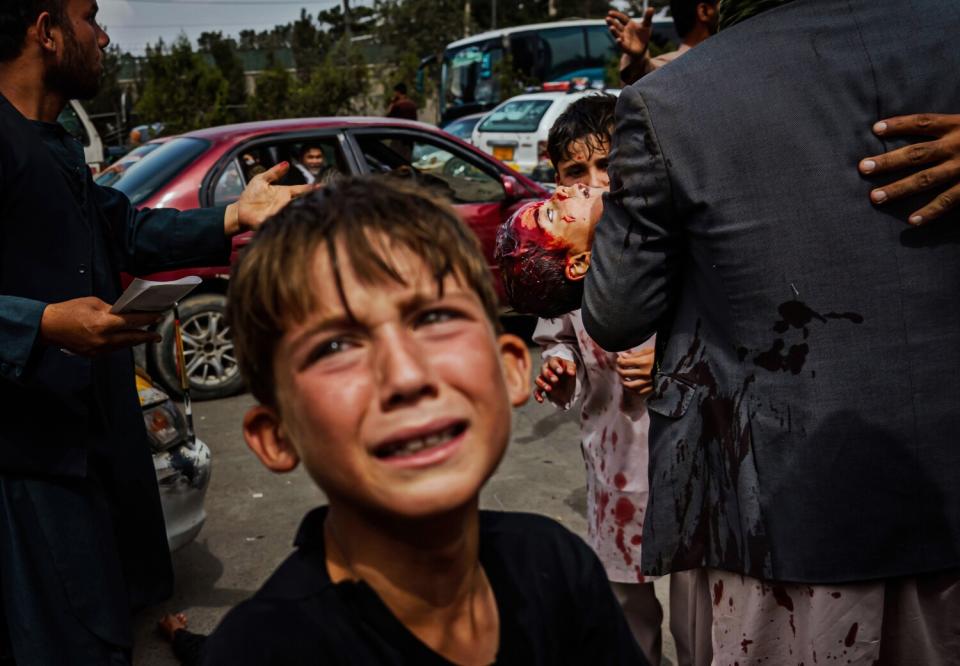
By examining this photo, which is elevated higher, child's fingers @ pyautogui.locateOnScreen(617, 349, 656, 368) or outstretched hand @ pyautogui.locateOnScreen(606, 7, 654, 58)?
outstretched hand @ pyautogui.locateOnScreen(606, 7, 654, 58)

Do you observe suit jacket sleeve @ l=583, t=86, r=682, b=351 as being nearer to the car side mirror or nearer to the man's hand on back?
the man's hand on back

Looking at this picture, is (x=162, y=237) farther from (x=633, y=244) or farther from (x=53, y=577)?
(x=633, y=244)

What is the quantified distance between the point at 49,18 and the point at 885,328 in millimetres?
2053

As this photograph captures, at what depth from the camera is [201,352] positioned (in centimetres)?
658

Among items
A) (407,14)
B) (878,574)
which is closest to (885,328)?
(878,574)

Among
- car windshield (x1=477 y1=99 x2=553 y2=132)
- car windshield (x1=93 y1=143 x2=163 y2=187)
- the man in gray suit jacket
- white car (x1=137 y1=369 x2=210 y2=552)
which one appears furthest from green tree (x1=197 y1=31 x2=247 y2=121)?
the man in gray suit jacket

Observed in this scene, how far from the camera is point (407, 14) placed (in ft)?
127

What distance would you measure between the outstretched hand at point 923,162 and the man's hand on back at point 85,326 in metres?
1.56

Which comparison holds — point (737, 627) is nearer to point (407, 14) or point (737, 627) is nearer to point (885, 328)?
point (885, 328)

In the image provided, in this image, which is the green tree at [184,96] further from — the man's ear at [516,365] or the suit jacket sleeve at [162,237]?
the man's ear at [516,365]

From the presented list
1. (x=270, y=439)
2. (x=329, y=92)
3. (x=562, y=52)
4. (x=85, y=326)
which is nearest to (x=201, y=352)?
(x=85, y=326)

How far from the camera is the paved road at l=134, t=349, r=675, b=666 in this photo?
4043mm

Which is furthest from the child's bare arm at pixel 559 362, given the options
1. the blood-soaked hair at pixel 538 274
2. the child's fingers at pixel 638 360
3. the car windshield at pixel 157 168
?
the car windshield at pixel 157 168

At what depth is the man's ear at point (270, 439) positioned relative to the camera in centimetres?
131
